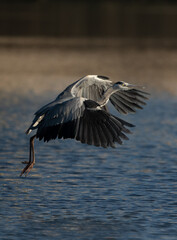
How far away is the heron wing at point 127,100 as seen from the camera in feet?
40.7

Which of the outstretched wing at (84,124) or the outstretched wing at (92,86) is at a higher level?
the outstretched wing at (92,86)

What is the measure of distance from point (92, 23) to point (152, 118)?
38.6 meters

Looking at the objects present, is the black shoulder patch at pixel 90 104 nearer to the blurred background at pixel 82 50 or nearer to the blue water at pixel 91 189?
the blue water at pixel 91 189

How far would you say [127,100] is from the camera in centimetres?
1240

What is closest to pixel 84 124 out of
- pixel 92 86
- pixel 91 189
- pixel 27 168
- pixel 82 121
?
pixel 82 121

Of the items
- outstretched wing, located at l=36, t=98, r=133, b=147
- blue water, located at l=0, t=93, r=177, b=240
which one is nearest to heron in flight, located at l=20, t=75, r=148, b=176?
outstretched wing, located at l=36, t=98, r=133, b=147

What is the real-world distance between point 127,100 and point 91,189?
78.0 inches

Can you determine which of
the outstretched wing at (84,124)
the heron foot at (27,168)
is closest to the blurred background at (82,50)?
the heron foot at (27,168)

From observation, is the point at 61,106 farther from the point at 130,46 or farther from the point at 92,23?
the point at 92,23

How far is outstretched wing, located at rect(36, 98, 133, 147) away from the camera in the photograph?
1020 cm

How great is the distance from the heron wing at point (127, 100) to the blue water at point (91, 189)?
108 cm

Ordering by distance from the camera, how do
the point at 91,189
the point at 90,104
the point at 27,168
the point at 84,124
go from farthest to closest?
the point at 27,168 → the point at 91,189 → the point at 90,104 → the point at 84,124

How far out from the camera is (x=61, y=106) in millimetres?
10805

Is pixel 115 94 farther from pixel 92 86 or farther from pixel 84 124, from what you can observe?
pixel 84 124
